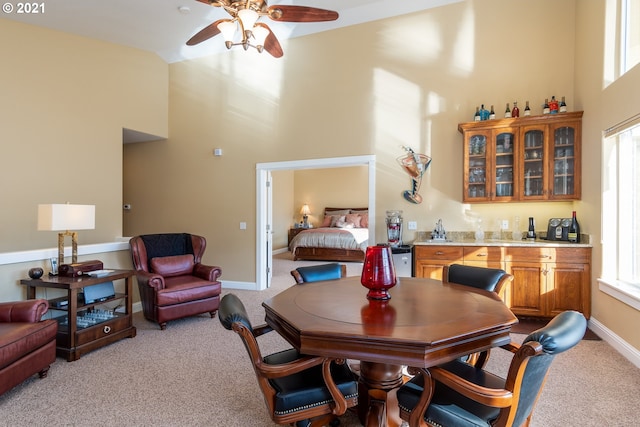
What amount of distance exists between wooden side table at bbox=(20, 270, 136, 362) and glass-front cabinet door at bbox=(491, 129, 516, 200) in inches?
167

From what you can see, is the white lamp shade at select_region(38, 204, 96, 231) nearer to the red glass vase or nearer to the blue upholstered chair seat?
the blue upholstered chair seat

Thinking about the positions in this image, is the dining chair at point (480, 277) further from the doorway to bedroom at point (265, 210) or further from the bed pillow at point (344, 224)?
the bed pillow at point (344, 224)

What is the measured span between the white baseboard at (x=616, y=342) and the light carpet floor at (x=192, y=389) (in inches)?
2.1

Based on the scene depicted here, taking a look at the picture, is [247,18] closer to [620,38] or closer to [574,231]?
[620,38]

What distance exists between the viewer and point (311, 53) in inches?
212

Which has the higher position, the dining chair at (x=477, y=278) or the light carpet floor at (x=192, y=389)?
the dining chair at (x=477, y=278)

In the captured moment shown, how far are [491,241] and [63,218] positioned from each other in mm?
4487

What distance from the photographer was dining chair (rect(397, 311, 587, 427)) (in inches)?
51.8

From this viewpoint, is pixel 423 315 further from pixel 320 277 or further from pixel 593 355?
pixel 593 355

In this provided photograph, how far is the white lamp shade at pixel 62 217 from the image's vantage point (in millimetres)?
3184

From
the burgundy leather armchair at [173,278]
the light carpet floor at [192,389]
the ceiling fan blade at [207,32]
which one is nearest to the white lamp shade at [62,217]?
the burgundy leather armchair at [173,278]

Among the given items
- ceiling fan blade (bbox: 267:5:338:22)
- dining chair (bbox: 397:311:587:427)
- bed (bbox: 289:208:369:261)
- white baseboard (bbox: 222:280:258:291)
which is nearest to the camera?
dining chair (bbox: 397:311:587:427)

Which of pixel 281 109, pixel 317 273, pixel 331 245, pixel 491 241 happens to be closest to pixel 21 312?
pixel 317 273

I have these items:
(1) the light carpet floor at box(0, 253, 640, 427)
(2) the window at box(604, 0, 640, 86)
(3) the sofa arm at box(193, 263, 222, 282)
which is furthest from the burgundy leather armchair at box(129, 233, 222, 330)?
(2) the window at box(604, 0, 640, 86)
